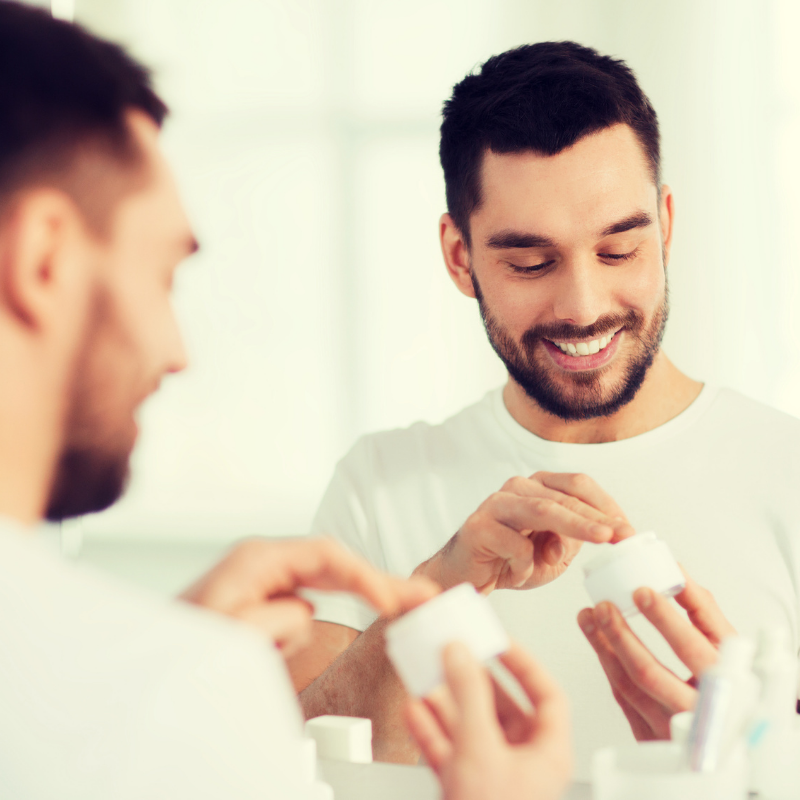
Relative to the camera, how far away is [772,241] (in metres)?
0.78

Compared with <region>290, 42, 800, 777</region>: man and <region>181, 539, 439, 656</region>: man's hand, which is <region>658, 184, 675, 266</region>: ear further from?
<region>181, 539, 439, 656</region>: man's hand

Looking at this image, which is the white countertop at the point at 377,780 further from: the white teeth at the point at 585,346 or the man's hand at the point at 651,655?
the white teeth at the point at 585,346

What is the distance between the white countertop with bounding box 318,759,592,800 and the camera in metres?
0.54

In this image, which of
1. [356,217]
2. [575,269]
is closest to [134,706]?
[575,269]

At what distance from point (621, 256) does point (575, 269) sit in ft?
0.16

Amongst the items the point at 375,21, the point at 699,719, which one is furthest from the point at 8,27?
the point at 375,21

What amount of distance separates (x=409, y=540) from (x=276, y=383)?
0.28 meters

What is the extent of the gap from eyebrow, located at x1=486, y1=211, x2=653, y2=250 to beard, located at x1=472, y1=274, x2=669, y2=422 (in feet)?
0.20

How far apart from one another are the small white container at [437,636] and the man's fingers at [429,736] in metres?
0.02

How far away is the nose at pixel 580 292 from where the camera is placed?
81 centimetres

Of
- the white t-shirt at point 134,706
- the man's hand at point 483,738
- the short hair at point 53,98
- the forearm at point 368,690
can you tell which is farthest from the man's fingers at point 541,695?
the forearm at point 368,690

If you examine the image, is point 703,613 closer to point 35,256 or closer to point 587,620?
point 587,620

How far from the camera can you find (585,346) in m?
0.87

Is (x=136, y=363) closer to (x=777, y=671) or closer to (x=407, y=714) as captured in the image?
(x=407, y=714)
